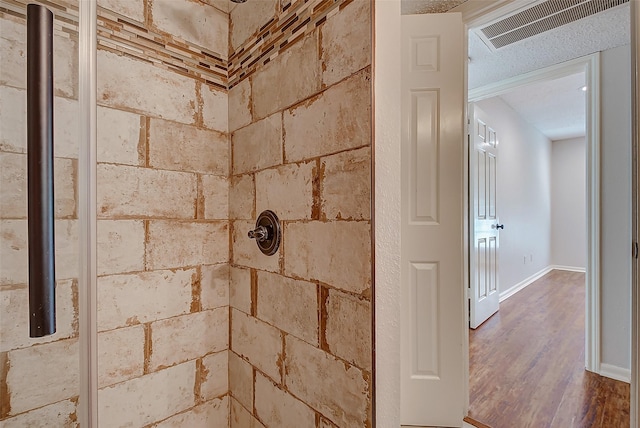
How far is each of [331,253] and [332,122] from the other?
377 mm

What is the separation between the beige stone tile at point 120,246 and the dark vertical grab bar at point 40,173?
273 millimetres

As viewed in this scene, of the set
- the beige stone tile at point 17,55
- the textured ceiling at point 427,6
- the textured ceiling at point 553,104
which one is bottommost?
the beige stone tile at point 17,55

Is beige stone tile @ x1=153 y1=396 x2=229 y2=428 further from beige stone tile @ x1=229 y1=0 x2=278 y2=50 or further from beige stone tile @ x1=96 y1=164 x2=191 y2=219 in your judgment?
beige stone tile @ x1=229 y1=0 x2=278 y2=50

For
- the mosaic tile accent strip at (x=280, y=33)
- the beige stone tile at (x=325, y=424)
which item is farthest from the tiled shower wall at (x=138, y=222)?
the beige stone tile at (x=325, y=424)

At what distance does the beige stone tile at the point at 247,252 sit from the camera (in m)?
1.05

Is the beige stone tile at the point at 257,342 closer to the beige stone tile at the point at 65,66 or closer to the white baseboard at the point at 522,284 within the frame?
the beige stone tile at the point at 65,66

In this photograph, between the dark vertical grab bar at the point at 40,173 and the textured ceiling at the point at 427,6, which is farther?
the textured ceiling at the point at 427,6

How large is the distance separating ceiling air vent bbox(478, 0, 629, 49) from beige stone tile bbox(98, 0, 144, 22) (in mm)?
2013

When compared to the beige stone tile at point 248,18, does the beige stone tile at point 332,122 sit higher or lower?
lower

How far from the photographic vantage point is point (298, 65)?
36.2 inches

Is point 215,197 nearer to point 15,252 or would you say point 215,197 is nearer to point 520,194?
point 15,252

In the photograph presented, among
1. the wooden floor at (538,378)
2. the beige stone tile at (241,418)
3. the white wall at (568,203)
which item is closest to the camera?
the beige stone tile at (241,418)

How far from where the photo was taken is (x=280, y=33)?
39.3 inches

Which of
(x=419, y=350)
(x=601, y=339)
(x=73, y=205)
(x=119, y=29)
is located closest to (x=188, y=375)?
(x=73, y=205)
